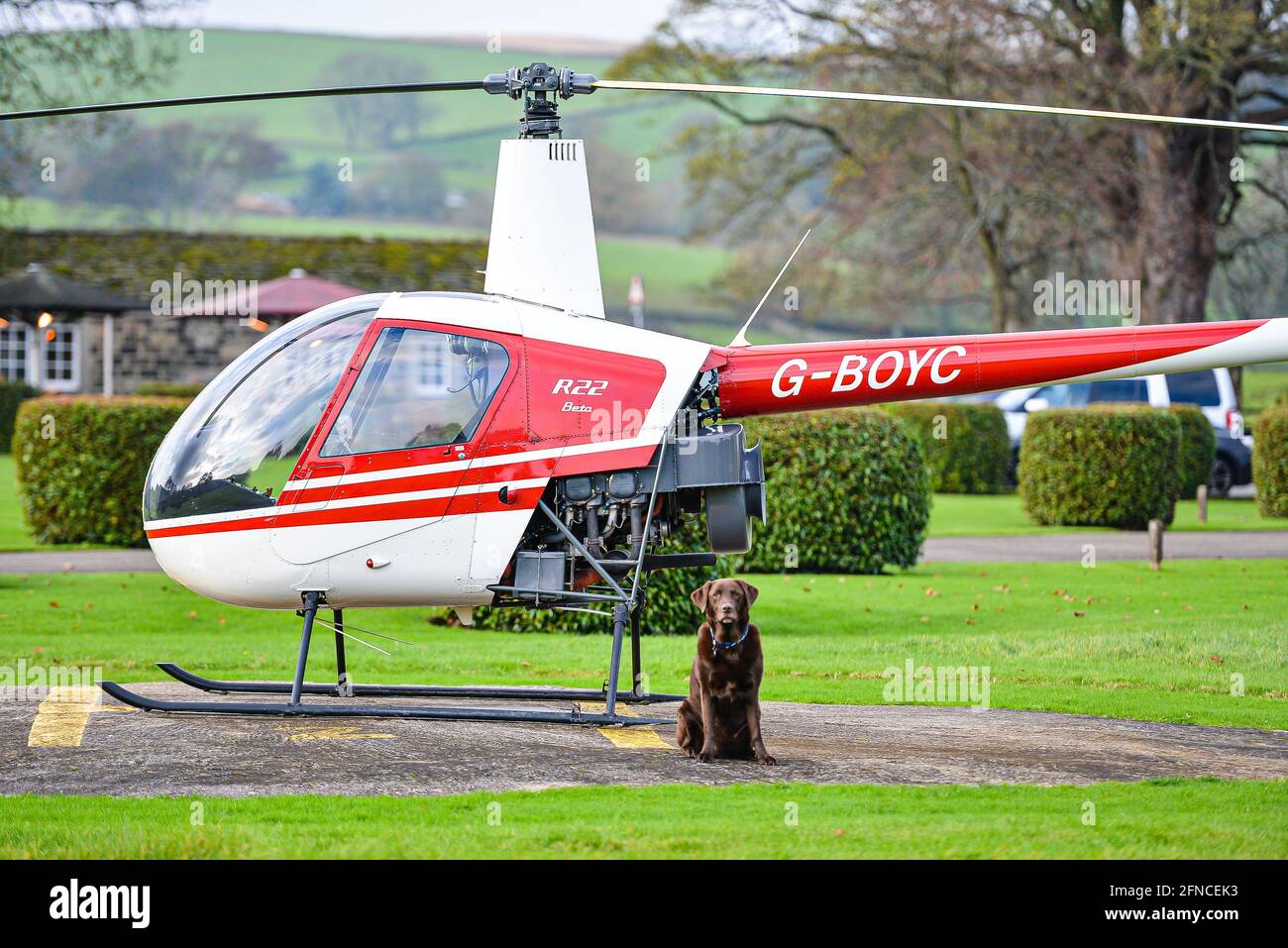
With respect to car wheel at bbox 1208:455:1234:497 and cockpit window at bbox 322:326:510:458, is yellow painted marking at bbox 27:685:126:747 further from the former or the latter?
car wheel at bbox 1208:455:1234:497

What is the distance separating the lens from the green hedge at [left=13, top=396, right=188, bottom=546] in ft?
63.0

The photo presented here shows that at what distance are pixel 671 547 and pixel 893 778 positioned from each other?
5515mm

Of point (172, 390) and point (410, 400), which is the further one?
point (172, 390)

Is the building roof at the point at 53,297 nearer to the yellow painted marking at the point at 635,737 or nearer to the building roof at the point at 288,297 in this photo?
the building roof at the point at 288,297

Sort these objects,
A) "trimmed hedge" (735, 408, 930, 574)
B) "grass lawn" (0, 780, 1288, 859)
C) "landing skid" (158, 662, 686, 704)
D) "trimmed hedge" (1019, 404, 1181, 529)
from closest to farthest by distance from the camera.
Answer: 1. "grass lawn" (0, 780, 1288, 859)
2. "landing skid" (158, 662, 686, 704)
3. "trimmed hedge" (735, 408, 930, 574)
4. "trimmed hedge" (1019, 404, 1181, 529)

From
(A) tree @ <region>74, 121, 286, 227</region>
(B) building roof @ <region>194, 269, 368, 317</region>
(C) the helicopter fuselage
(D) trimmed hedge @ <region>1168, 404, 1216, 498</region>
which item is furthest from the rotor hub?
(A) tree @ <region>74, 121, 286, 227</region>

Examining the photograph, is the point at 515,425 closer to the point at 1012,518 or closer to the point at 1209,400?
the point at 1012,518

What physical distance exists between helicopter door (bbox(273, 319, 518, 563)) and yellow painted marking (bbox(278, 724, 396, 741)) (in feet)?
Result: 3.70

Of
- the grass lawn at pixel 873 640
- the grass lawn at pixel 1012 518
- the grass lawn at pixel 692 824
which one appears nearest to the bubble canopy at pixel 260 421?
the grass lawn at pixel 692 824

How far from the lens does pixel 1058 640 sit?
1279 centimetres

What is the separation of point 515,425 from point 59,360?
37.3 meters

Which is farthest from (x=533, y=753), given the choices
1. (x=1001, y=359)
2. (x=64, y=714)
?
(x=1001, y=359)

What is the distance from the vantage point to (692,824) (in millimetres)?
6551
